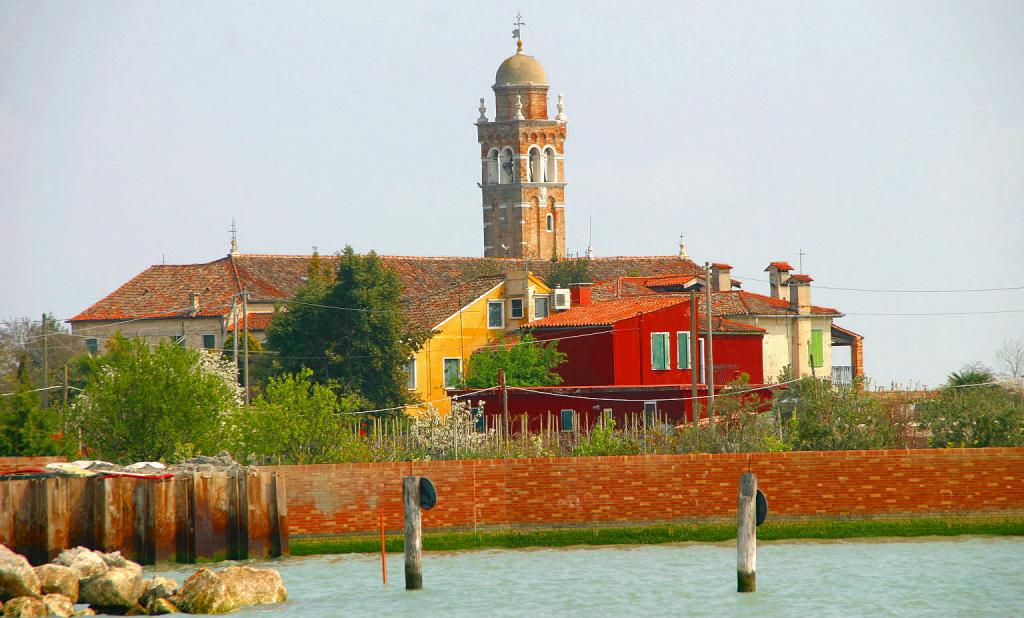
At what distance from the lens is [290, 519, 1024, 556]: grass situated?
106ft

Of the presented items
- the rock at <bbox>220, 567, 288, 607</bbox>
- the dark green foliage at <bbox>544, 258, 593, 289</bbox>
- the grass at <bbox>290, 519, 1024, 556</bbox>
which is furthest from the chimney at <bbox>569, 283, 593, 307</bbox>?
the rock at <bbox>220, 567, 288, 607</bbox>

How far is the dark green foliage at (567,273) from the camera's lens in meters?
85.6

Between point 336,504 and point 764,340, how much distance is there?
31.7 metres

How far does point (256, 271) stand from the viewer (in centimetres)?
8575

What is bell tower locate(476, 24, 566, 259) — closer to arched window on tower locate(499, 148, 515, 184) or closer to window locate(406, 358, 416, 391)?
arched window on tower locate(499, 148, 515, 184)

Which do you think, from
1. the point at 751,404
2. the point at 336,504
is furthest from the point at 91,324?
the point at 336,504

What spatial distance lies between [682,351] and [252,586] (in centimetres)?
3215

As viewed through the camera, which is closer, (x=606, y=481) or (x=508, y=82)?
(x=606, y=481)

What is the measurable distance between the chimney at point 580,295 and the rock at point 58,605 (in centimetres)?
3928

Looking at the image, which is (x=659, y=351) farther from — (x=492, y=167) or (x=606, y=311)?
(x=492, y=167)

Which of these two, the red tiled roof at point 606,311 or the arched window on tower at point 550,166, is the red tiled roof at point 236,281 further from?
the arched window on tower at point 550,166

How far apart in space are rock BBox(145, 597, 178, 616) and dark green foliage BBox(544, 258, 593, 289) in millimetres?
58938

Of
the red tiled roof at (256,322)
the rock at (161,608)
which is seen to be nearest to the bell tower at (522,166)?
the red tiled roof at (256,322)

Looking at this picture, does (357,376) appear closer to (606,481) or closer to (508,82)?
(606,481)
